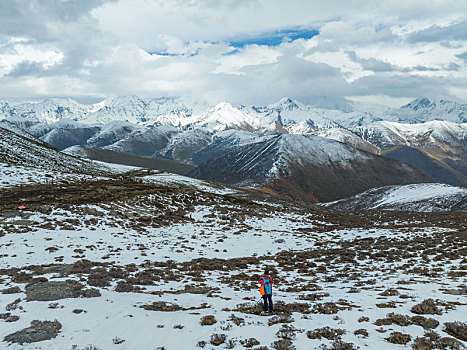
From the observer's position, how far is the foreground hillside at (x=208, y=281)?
1248 cm

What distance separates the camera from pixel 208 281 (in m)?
23.0

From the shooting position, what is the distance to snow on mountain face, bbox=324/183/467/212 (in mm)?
96938

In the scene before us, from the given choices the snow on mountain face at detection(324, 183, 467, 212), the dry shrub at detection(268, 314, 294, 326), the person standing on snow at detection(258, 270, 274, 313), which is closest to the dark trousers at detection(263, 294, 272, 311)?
the person standing on snow at detection(258, 270, 274, 313)

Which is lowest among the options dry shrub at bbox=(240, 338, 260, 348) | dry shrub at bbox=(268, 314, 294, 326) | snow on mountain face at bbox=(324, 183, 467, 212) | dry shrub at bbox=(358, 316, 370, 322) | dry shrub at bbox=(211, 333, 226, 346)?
snow on mountain face at bbox=(324, 183, 467, 212)

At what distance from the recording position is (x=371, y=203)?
438 ft

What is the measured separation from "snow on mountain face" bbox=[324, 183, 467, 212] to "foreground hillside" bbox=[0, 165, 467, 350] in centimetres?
5840

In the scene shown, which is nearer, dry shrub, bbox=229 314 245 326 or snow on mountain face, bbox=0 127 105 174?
dry shrub, bbox=229 314 245 326

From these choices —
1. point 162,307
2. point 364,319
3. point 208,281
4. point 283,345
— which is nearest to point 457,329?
point 364,319

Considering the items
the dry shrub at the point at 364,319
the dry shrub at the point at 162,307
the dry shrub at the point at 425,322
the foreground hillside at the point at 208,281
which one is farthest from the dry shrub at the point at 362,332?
the dry shrub at the point at 162,307

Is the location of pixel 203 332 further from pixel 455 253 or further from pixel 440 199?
pixel 440 199

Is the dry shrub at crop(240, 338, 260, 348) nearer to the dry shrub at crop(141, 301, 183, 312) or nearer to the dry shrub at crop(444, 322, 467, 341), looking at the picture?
the dry shrub at crop(141, 301, 183, 312)

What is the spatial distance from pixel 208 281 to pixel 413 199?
4475 inches

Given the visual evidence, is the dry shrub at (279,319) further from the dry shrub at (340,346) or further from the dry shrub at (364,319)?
the dry shrub at (364,319)

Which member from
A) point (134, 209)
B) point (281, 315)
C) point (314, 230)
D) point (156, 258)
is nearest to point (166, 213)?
point (134, 209)
